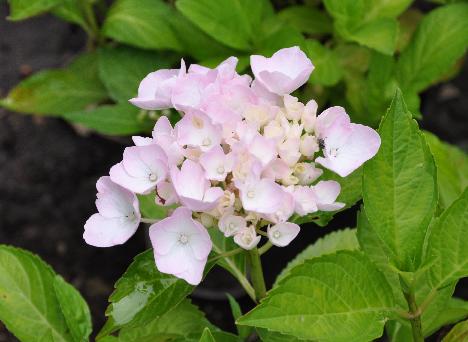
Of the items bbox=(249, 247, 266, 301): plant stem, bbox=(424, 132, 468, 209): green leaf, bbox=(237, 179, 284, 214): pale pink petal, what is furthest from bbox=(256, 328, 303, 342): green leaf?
bbox=(424, 132, 468, 209): green leaf

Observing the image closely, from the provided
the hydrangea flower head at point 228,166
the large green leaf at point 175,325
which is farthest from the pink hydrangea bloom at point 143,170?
the large green leaf at point 175,325

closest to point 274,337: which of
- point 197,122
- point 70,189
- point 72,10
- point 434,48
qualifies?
point 197,122

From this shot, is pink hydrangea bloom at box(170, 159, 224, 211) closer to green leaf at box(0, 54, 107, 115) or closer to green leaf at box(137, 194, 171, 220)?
green leaf at box(137, 194, 171, 220)

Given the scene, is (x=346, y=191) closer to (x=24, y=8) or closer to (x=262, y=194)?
(x=262, y=194)

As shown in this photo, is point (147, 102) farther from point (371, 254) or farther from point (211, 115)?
point (371, 254)

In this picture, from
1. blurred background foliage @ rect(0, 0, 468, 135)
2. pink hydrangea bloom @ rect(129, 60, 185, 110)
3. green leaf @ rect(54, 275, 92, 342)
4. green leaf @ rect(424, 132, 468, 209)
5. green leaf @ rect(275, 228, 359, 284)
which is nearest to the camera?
pink hydrangea bloom @ rect(129, 60, 185, 110)

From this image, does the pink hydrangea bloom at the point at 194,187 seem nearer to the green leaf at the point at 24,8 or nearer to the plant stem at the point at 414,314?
the plant stem at the point at 414,314


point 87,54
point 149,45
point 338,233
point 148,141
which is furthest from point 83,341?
point 87,54
